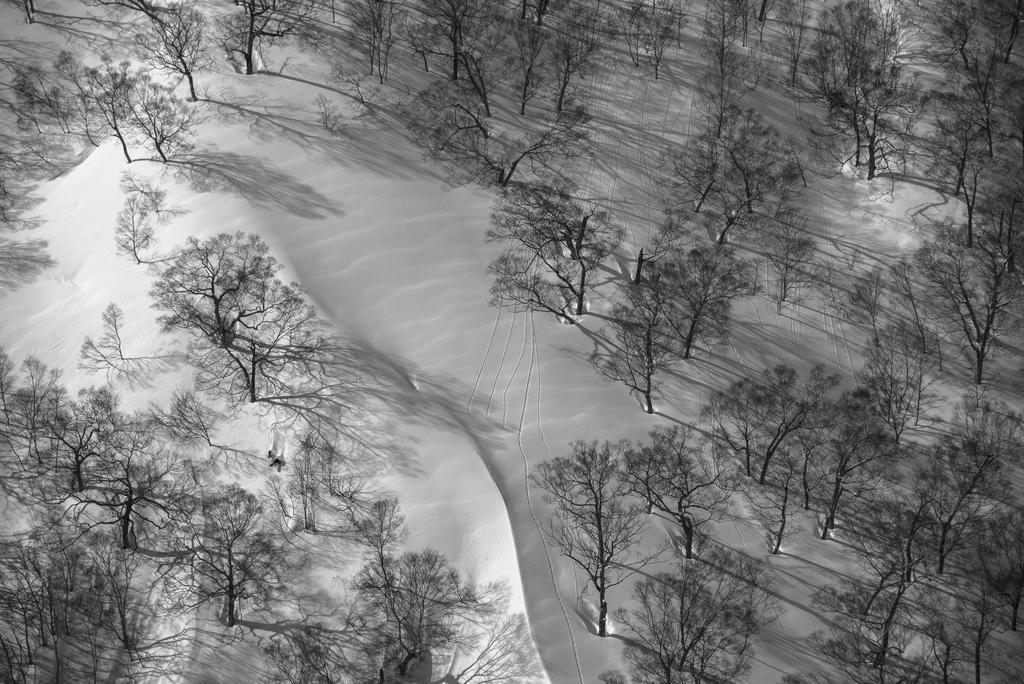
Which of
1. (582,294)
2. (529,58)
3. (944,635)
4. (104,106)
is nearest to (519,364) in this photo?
(582,294)

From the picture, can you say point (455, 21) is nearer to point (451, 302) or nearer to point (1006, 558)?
point (451, 302)

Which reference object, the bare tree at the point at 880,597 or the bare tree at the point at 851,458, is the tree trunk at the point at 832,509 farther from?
the bare tree at the point at 880,597

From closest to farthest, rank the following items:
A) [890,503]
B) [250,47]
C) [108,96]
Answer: [890,503] → [108,96] → [250,47]

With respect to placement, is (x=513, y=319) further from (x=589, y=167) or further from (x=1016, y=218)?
(x=1016, y=218)

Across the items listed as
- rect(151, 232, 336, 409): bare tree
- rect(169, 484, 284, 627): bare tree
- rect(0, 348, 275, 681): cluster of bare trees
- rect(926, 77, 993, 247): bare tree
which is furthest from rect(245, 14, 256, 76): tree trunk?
rect(926, 77, 993, 247): bare tree

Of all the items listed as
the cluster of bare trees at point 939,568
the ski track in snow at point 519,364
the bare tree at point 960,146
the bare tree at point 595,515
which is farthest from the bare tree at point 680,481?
the bare tree at point 960,146

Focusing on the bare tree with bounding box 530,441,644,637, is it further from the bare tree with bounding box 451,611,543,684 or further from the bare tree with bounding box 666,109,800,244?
the bare tree with bounding box 666,109,800,244

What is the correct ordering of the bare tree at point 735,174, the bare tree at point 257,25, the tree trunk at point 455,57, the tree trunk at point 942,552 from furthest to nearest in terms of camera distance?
1. the tree trunk at point 455,57
2. the bare tree at point 257,25
3. the bare tree at point 735,174
4. the tree trunk at point 942,552
